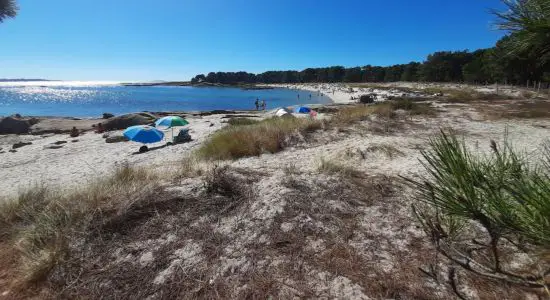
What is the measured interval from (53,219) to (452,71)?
9279 centimetres

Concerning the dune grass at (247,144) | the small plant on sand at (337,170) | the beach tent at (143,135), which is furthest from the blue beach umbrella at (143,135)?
the small plant on sand at (337,170)

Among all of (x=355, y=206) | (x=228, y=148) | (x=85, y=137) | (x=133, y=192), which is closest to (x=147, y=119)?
(x=85, y=137)

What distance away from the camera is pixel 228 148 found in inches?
362

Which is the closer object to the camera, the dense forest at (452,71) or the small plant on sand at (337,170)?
the small plant on sand at (337,170)

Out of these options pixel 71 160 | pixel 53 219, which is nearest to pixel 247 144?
pixel 53 219

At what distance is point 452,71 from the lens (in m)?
76.9

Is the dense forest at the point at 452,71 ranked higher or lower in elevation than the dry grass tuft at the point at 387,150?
higher

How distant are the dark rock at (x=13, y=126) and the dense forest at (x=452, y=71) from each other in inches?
1198

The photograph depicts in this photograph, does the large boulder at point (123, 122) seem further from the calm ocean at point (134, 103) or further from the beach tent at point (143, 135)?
the calm ocean at point (134, 103)

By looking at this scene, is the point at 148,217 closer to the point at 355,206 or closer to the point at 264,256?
the point at 264,256

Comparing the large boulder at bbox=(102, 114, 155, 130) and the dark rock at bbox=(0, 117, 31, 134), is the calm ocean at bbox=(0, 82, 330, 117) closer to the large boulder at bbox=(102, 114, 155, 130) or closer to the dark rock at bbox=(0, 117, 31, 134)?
the dark rock at bbox=(0, 117, 31, 134)

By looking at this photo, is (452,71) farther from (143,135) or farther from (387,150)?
(143,135)

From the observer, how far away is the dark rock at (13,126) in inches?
882

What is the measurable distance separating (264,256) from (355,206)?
→ 186 centimetres
